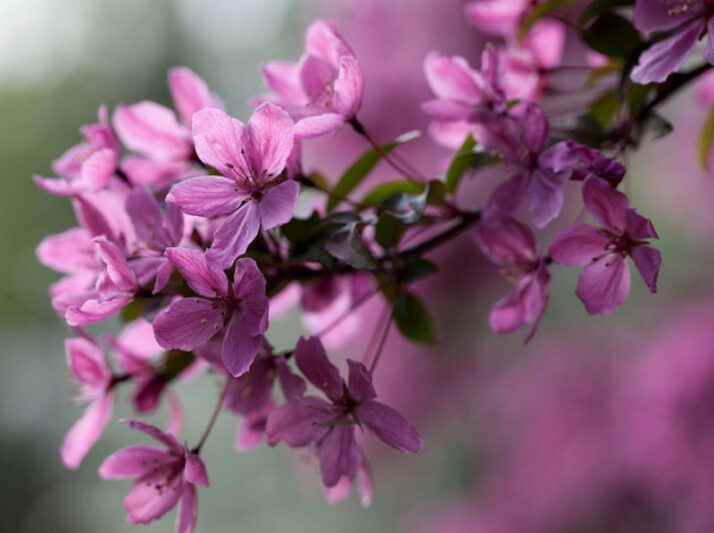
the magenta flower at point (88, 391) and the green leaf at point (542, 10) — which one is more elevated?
the green leaf at point (542, 10)

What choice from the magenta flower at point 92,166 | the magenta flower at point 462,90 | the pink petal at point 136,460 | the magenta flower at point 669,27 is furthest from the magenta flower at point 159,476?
the magenta flower at point 669,27

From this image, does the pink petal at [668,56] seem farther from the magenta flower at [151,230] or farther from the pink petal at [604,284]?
the magenta flower at [151,230]

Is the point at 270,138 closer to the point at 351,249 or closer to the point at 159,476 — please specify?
the point at 351,249

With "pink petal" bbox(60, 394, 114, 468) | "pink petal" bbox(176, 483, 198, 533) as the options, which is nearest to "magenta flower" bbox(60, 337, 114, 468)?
"pink petal" bbox(60, 394, 114, 468)

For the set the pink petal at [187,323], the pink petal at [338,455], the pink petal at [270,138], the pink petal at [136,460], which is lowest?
the pink petal at [338,455]

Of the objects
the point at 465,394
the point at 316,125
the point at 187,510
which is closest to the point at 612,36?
the point at 316,125

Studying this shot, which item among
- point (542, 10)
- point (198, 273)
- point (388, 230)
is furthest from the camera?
point (542, 10)
